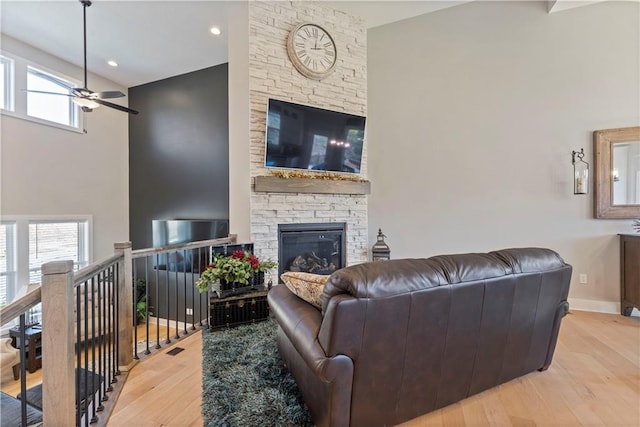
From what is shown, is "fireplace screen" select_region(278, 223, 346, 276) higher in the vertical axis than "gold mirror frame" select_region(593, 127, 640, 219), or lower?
lower

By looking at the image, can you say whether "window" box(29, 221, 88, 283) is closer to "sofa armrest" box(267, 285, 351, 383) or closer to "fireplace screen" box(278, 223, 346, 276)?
"fireplace screen" box(278, 223, 346, 276)

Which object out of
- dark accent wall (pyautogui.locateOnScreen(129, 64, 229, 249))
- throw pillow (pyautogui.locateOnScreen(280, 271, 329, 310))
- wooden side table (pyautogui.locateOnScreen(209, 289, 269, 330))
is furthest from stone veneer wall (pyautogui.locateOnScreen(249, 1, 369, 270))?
throw pillow (pyautogui.locateOnScreen(280, 271, 329, 310))

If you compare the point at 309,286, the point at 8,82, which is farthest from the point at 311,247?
the point at 8,82

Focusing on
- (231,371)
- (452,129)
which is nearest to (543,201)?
(452,129)

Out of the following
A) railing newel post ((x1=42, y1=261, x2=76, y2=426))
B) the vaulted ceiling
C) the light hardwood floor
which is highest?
the vaulted ceiling

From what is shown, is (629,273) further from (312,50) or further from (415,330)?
(312,50)

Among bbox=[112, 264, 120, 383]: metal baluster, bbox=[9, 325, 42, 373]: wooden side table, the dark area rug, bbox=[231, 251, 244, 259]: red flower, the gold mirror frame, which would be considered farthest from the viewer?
bbox=[9, 325, 42, 373]: wooden side table

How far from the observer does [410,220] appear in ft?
13.8

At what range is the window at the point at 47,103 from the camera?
461cm

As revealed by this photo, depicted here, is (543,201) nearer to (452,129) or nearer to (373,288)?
(452,129)

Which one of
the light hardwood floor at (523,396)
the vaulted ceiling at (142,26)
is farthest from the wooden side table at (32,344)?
the vaulted ceiling at (142,26)

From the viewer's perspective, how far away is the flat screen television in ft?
11.7

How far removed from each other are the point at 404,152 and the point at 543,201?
6.05ft

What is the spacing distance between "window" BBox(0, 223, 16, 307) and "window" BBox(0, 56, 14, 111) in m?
1.79
